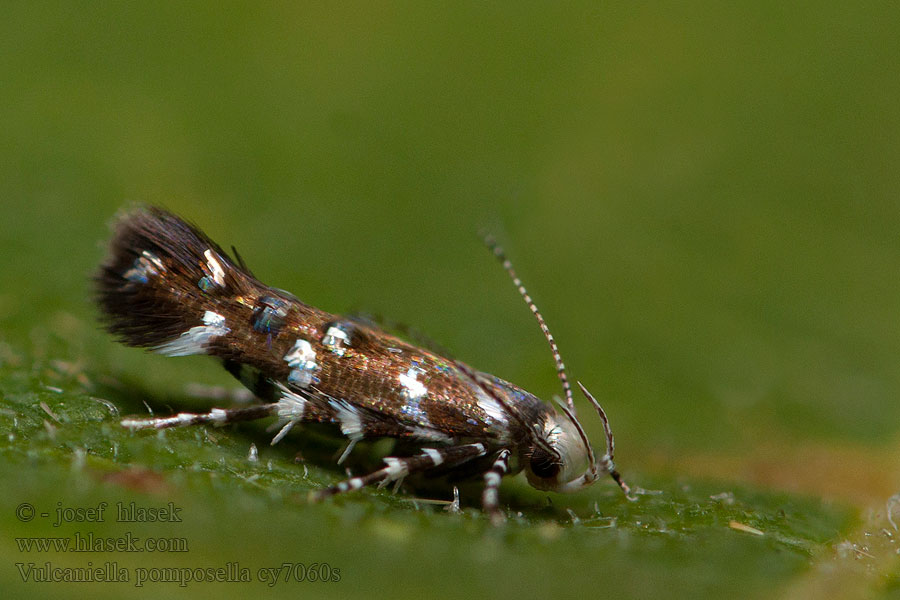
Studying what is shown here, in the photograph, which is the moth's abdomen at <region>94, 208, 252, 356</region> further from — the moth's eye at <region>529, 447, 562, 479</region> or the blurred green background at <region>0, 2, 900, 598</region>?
the moth's eye at <region>529, 447, 562, 479</region>

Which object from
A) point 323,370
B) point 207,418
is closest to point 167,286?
point 207,418

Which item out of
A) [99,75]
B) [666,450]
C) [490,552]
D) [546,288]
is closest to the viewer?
[490,552]

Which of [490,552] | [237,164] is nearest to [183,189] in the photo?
[237,164]

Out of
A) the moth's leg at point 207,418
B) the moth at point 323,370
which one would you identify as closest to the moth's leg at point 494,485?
the moth at point 323,370

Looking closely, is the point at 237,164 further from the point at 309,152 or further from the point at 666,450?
the point at 666,450
